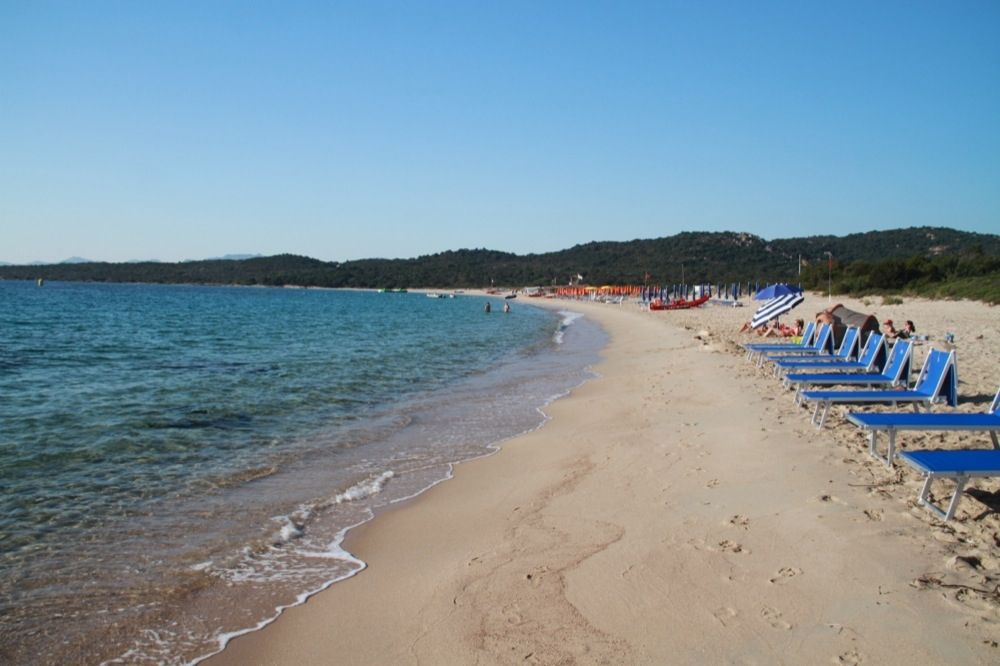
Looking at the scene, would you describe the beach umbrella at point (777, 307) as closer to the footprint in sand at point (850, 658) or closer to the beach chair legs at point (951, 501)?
the beach chair legs at point (951, 501)

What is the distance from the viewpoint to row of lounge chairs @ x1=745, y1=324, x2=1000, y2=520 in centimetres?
467

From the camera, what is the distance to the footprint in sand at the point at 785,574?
3.88m

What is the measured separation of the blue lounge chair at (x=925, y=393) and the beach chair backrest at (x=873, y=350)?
1.98 m

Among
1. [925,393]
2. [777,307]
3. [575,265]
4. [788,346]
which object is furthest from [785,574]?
[575,265]

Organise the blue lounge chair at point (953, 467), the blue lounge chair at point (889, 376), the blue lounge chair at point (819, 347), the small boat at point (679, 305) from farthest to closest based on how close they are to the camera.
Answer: the small boat at point (679, 305) → the blue lounge chair at point (819, 347) → the blue lounge chair at point (889, 376) → the blue lounge chair at point (953, 467)

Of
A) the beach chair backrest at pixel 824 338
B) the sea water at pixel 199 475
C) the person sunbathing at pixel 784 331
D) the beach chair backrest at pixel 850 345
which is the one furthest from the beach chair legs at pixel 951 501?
the person sunbathing at pixel 784 331

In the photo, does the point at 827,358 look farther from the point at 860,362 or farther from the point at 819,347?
the point at 819,347

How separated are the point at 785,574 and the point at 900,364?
6.47 m

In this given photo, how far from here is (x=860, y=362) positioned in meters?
11.0

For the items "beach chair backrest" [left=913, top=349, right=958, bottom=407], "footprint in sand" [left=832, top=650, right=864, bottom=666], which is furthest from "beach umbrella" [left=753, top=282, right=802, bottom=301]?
"footprint in sand" [left=832, top=650, right=864, bottom=666]

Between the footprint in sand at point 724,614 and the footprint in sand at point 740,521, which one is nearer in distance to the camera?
the footprint in sand at point 724,614

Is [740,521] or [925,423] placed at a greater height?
[925,423]

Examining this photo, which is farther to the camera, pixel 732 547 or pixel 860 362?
pixel 860 362

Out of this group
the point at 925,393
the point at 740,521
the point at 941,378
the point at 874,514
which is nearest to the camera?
the point at 874,514
